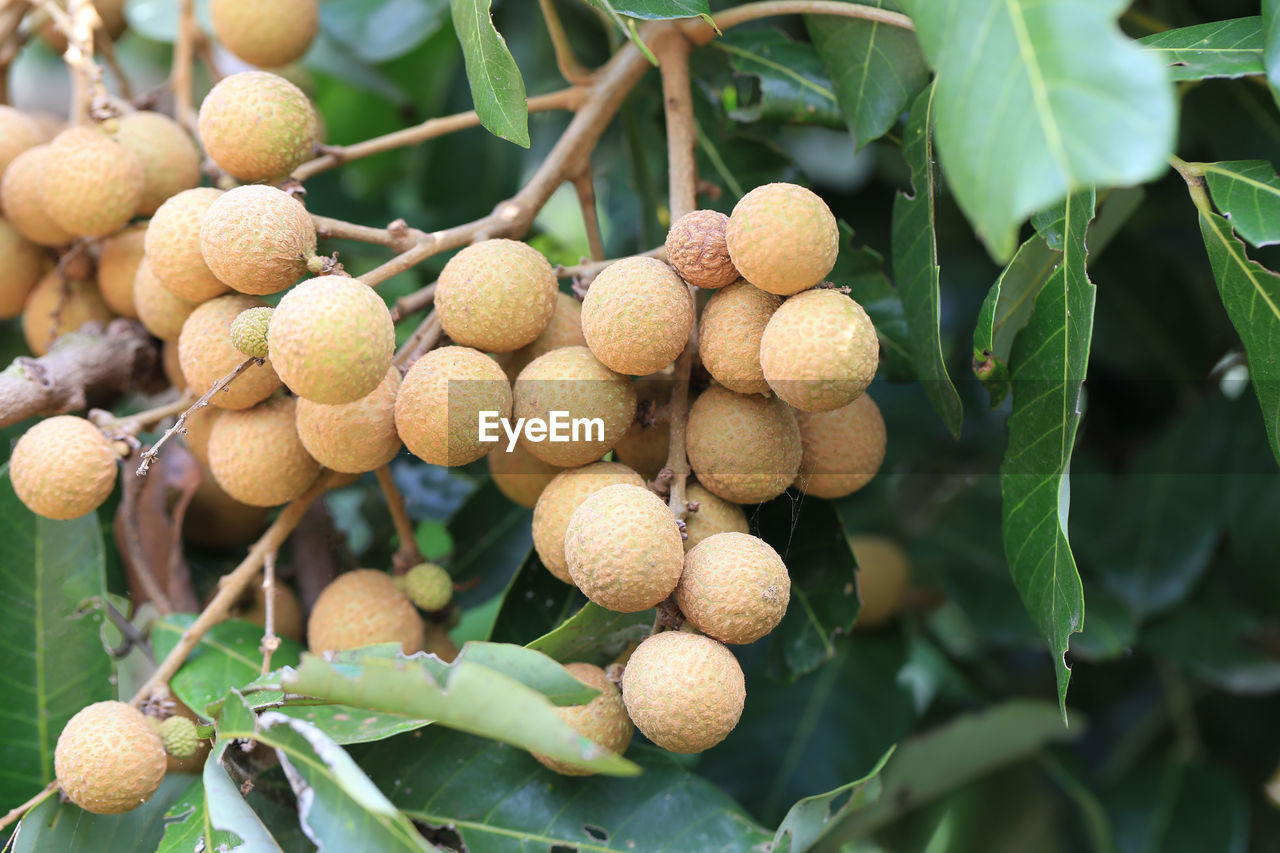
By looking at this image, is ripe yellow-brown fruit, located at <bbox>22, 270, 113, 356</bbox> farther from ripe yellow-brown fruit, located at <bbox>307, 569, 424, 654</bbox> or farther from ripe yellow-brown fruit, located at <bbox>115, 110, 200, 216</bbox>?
ripe yellow-brown fruit, located at <bbox>307, 569, 424, 654</bbox>

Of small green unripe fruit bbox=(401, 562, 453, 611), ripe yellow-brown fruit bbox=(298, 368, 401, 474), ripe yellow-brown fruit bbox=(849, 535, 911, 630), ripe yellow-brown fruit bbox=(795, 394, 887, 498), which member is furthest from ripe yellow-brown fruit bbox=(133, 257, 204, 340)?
ripe yellow-brown fruit bbox=(849, 535, 911, 630)

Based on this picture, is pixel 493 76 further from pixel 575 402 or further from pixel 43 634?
pixel 43 634

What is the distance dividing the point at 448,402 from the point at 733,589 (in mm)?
233

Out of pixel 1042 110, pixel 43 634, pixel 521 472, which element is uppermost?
pixel 1042 110

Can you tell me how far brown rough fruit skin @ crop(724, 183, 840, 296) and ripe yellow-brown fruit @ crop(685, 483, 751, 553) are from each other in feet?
0.53

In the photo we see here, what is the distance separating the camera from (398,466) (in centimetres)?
129

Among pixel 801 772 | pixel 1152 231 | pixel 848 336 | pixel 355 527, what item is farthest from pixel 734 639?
pixel 1152 231

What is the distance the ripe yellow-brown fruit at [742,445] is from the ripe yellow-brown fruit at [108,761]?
0.45m

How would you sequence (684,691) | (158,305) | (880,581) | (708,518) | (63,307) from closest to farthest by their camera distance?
1. (684,691)
2. (708,518)
3. (158,305)
4. (63,307)
5. (880,581)

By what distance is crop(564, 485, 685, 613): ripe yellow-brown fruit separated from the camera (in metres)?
0.66

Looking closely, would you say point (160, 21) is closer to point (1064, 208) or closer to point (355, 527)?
point (355, 527)

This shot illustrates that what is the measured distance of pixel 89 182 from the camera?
893 mm

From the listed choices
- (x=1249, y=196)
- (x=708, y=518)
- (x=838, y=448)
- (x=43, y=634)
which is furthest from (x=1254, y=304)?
(x=43, y=634)

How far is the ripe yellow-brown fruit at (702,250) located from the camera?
0.73 meters
